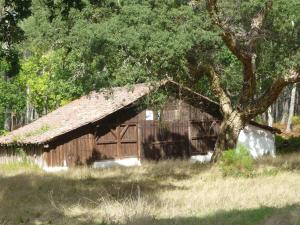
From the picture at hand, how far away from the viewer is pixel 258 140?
122ft

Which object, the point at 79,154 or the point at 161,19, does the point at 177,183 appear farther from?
the point at 79,154

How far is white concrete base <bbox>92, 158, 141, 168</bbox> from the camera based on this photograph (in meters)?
32.9

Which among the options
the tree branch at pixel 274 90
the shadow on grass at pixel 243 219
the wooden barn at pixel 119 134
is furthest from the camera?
the wooden barn at pixel 119 134

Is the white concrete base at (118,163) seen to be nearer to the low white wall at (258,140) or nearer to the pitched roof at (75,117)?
the pitched roof at (75,117)

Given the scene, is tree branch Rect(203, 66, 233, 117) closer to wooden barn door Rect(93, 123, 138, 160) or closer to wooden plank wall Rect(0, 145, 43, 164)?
wooden barn door Rect(93, 123, 138, 160)

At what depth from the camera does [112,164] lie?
3328 cm

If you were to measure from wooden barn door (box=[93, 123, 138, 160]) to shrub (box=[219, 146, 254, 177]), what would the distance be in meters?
10.9

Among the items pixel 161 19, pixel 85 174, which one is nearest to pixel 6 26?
pixel 161 19

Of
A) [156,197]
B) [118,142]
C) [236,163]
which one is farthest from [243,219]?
[118,142]

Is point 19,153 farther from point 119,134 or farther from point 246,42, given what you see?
point 246,42

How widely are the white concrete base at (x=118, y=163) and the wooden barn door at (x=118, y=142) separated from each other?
0.84 feet

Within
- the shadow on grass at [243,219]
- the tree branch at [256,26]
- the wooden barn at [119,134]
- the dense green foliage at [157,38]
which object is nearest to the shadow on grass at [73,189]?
the shadow on grass at [243,219]

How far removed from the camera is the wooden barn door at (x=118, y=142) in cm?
3316

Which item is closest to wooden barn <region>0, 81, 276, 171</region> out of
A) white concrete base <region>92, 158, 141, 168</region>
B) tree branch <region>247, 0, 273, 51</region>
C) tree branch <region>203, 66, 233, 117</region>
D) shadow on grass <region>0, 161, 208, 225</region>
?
white concrete base <region>92, 158, 141, 168</region>
